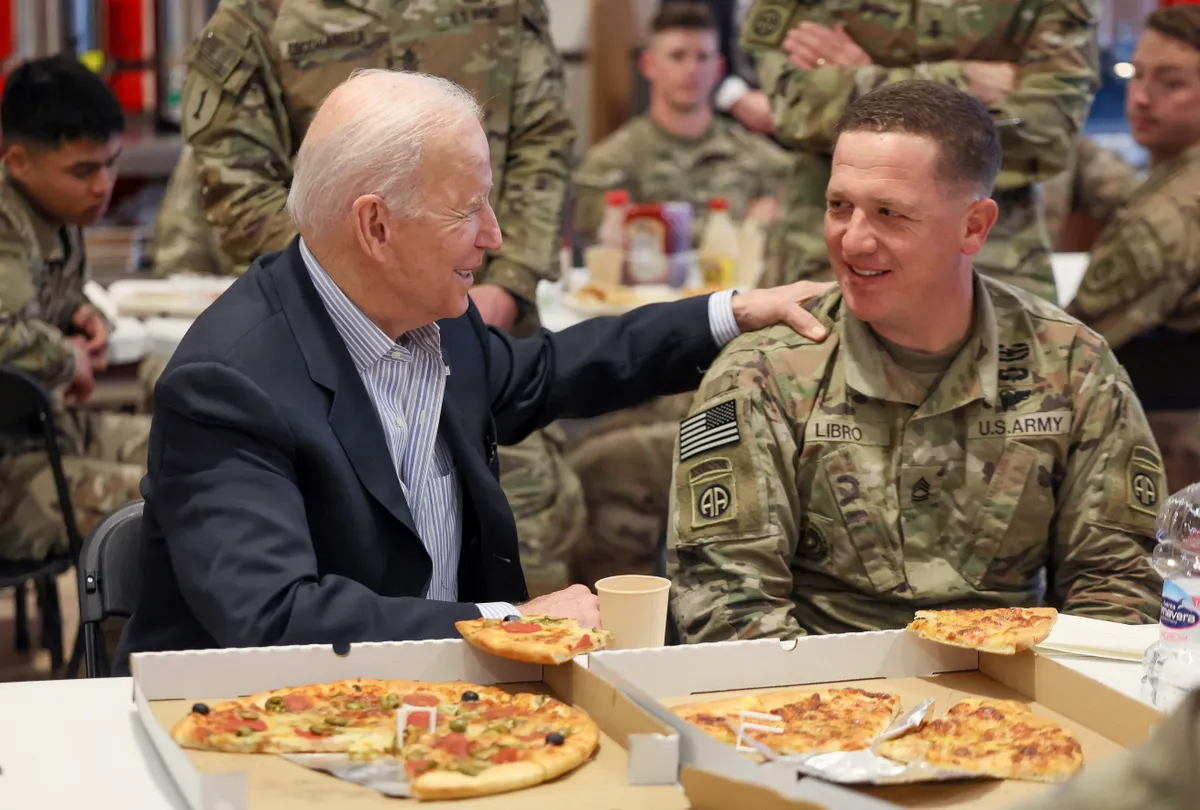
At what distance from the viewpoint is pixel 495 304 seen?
3.53 m

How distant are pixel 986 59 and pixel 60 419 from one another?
7.98 ft

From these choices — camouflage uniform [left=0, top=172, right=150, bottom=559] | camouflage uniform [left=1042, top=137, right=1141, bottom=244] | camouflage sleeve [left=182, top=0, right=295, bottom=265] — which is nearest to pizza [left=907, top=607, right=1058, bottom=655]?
camouflage sleeve [left=182, top=0, right=295, bottom=265]

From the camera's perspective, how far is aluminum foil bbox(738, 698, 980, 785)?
5.07 ft

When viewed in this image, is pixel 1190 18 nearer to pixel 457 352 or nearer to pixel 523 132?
pixel 523 132

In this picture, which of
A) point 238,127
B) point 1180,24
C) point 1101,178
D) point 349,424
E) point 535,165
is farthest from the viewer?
point 1101,178

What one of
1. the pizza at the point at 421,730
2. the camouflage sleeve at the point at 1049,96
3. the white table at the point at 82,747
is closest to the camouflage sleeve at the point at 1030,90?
the camouflage sleeve at the point at 1049,96

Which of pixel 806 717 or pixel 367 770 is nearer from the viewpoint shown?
pixel 367 770

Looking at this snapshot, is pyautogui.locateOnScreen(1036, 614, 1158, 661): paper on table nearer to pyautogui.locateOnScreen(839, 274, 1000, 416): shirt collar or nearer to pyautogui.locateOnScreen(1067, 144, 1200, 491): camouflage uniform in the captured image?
pyautogui.locateOnScreen(839, 274, 1000, 416): shirt collar

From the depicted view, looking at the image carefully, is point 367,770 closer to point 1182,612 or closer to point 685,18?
point 1182,612

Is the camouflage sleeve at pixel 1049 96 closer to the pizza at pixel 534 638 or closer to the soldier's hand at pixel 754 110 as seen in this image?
the pizza at pixel 534 638

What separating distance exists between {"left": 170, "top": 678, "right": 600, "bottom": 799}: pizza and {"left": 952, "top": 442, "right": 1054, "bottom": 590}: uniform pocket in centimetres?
92

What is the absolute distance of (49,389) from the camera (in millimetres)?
4023

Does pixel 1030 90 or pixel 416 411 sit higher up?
pixel 1030 90

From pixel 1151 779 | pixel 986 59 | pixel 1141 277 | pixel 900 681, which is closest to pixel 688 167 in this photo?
pixel 1141 277
